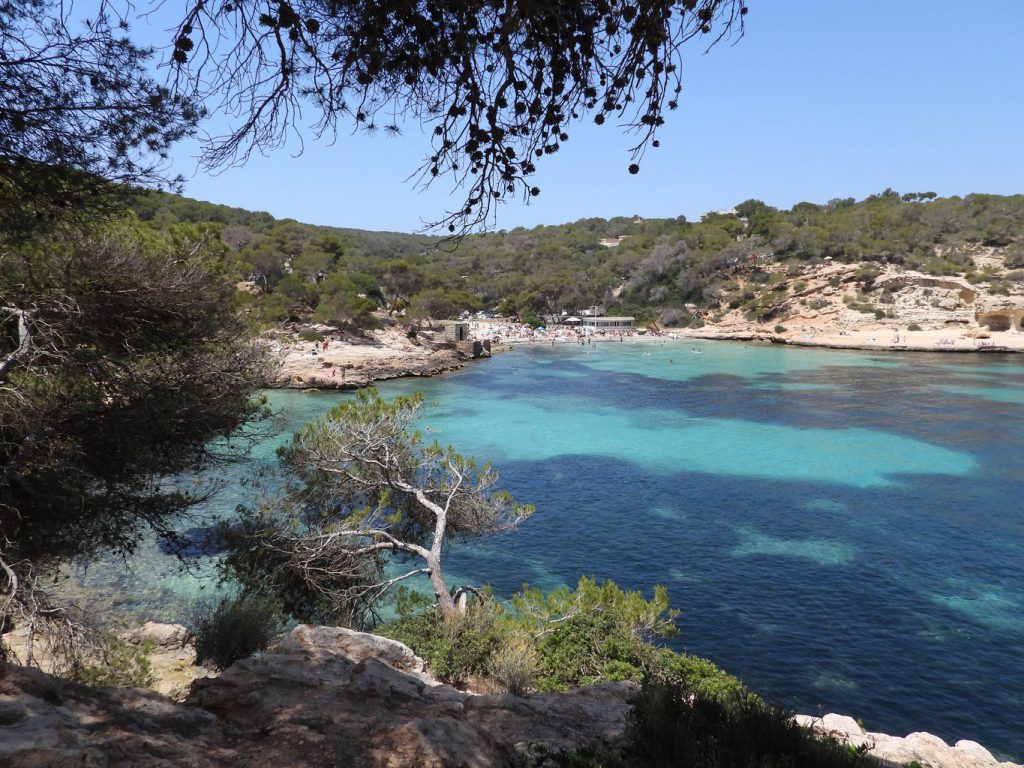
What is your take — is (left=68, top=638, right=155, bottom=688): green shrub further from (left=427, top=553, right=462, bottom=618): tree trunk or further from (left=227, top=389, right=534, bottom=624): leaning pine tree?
(left=427, top=553, right=462, bottom=618): tree trunk

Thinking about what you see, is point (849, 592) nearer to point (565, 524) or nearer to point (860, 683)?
point (860, 683)

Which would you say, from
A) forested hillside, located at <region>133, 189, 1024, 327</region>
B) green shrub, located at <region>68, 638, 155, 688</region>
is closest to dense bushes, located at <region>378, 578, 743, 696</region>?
green shrub, located at <region>68, 638, 155, 688</region>

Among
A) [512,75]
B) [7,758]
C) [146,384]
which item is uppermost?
[512,75]

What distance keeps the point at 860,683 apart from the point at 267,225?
79762 millimetres

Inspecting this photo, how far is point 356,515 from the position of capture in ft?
32.8

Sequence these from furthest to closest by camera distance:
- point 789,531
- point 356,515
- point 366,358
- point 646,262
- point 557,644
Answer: point 646,262
point 366,358
point 789,531
point 356,515
point 557,644

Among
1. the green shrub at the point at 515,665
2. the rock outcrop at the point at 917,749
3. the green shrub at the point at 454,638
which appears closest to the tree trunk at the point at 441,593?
the green shrub at the point at 454,638

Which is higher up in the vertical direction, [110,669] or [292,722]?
[292,722]

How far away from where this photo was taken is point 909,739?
6457 millimetres

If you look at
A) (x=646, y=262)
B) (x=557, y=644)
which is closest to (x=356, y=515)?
(x=557, y=644)

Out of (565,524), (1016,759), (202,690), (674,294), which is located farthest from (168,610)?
(674,294)

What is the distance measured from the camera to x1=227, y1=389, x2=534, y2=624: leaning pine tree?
977 centimetres

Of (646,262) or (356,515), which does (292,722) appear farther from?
(646,262)

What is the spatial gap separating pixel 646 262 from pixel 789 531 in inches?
2626
